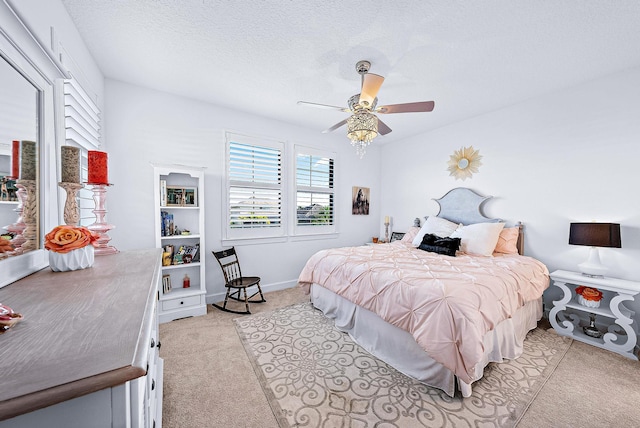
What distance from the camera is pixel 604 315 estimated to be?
7.79ft

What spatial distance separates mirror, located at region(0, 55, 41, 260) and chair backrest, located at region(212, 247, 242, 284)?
2.11 metres

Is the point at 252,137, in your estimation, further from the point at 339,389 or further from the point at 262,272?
the point at 339,389

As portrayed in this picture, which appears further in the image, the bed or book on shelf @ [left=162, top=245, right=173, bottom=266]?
book on shelf @ [left=162, top=245, right=173, bottom=266]

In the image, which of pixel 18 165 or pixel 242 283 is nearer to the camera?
pixel 18 165

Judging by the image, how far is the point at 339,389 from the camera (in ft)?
6.08

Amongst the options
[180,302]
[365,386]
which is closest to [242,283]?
[180,302]

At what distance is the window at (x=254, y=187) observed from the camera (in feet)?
11.8

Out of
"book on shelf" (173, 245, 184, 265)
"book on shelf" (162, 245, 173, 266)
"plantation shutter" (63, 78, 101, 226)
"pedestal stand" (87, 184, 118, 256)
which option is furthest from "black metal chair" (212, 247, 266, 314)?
"pedestal stand" (87, 184, 118, 256)

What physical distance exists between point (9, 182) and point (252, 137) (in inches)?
114

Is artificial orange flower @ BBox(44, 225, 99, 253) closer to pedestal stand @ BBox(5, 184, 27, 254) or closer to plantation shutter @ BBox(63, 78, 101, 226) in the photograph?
pedestal stand @ BBox(5, 184, 27, 254)

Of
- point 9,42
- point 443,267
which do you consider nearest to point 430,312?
point 443,267

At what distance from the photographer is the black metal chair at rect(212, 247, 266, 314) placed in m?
3.13

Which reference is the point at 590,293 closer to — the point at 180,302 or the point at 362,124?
the point at 362,124

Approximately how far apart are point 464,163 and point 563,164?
45.0 inches
